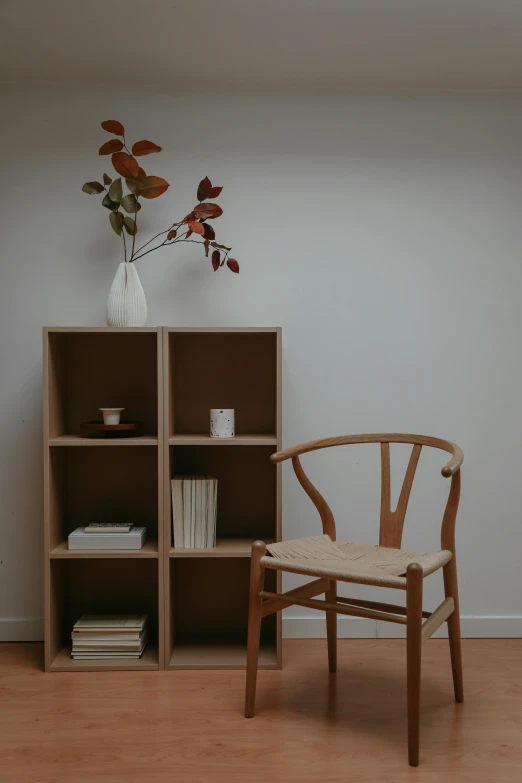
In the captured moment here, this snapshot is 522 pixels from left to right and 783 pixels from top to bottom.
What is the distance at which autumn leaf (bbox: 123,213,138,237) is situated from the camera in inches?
108

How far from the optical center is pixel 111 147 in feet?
8.73

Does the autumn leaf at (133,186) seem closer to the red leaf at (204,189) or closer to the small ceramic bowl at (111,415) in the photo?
the red leaf at (204,189)

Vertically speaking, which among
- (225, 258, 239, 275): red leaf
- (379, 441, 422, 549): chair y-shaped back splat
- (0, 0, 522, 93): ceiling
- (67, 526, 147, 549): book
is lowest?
(67, 526, 147, 549): book

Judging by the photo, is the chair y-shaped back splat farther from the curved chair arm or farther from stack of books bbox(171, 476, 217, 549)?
stack of books bbox(171, 476, 217, 549)

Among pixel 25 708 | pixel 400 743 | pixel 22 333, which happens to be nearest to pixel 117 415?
pixel 22 333

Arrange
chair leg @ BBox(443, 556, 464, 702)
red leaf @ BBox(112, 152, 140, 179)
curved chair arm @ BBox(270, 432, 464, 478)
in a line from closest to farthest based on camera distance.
→ chair leg @ BBox(443, 556, 464, 702)
curved chair arm @ BBox(270, 432, 464, 478)
red leaf @ BBox(112, 152, 140, 179)

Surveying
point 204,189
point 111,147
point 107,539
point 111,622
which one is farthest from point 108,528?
point 111,147

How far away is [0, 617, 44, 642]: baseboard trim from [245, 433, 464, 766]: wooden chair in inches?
44.3

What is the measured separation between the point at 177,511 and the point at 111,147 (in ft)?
4.71

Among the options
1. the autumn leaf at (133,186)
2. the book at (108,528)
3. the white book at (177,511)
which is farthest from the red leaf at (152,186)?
the book at (108,528)

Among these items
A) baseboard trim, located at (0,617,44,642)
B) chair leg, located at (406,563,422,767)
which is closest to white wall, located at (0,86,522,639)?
baseboard trim, located at (0,617,44,642)

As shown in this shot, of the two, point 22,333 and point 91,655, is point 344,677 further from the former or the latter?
point 22,333

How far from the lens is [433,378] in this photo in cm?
291

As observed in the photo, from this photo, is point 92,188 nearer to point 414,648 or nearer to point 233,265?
point 233,265
